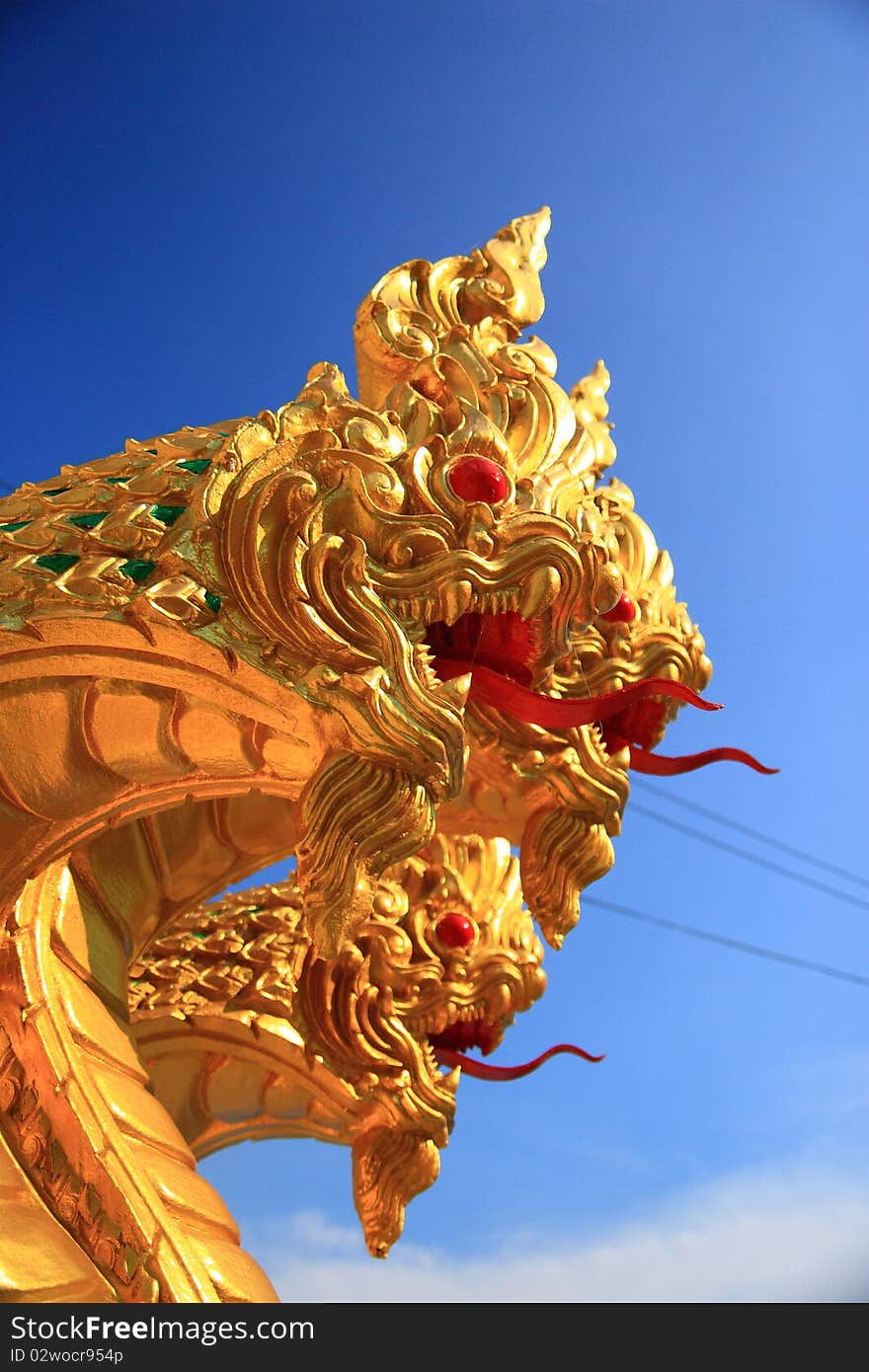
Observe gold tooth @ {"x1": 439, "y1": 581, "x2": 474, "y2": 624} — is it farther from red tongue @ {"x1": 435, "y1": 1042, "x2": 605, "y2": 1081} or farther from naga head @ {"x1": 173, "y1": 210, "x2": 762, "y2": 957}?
red tongue @ {"x1": 435, "y1": 1042, "x2": 605, "y2": 1081}

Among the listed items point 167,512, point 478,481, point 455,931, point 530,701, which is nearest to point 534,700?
point 530,701

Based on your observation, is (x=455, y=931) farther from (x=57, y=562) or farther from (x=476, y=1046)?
(x=57, y=562)

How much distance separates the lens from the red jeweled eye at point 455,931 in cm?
232

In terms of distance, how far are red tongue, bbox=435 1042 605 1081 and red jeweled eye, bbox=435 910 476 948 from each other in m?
0.18

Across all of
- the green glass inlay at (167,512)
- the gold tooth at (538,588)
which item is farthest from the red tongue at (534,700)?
the green glass inlay at (167,512)

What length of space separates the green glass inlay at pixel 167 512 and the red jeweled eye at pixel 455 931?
97 cm

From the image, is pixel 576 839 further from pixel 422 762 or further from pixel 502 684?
pixel 422 762

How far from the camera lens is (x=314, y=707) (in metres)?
1.50

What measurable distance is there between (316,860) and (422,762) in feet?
0.50

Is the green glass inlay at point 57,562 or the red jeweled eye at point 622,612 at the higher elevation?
the red jeweled eye at point 622,612

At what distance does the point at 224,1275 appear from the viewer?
1.61 metres

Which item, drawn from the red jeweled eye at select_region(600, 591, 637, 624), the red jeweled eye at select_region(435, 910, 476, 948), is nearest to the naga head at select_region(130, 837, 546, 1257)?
the red jeweled eye at select_region(435, 910, 476, 948)

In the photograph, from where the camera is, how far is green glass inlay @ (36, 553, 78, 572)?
5.24 ft

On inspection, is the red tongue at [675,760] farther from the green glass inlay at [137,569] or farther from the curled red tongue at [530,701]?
the green glass inlay at [137,569]
